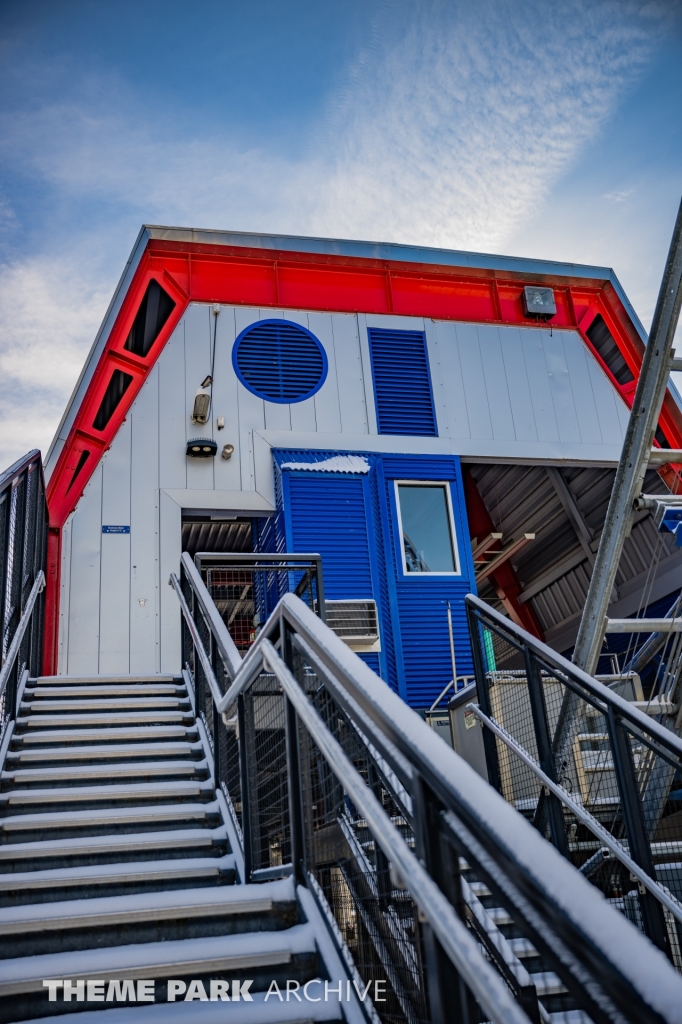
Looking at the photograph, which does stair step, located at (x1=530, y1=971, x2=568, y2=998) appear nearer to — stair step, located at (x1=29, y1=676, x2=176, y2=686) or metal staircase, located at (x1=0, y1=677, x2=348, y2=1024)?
metal staircase, located at (x1=0, y1=677, x2=348, y2=1024)

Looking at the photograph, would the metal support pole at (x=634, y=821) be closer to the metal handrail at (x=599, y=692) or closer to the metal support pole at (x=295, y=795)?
the metal handrail at (x=599, y=692)

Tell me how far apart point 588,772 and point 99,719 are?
9.36 feet

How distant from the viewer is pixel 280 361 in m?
9.74

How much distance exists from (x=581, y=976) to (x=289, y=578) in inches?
300

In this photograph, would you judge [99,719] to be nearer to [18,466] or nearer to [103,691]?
[103,691]

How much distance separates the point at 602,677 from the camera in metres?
5.86

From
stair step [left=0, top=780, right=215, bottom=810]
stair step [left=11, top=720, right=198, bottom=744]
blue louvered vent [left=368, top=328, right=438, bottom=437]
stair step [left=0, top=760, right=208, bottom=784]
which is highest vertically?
blue louvered vent [left=368, top=328, right=438, bottom=437]

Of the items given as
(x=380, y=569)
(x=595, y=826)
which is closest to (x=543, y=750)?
(x=595, y=826)

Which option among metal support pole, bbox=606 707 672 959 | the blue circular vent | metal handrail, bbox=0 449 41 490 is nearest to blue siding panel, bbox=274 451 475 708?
the blue circular vent

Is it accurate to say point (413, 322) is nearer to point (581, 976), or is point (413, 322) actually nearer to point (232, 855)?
point (232, 855)

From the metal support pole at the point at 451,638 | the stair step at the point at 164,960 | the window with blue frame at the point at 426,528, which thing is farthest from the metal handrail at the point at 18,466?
the metal support pole at the point at 451,638

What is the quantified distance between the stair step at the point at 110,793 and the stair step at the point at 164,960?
1375 mm

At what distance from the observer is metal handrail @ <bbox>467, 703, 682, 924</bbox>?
343 cm

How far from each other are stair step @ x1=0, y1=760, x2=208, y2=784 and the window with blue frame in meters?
5.38
